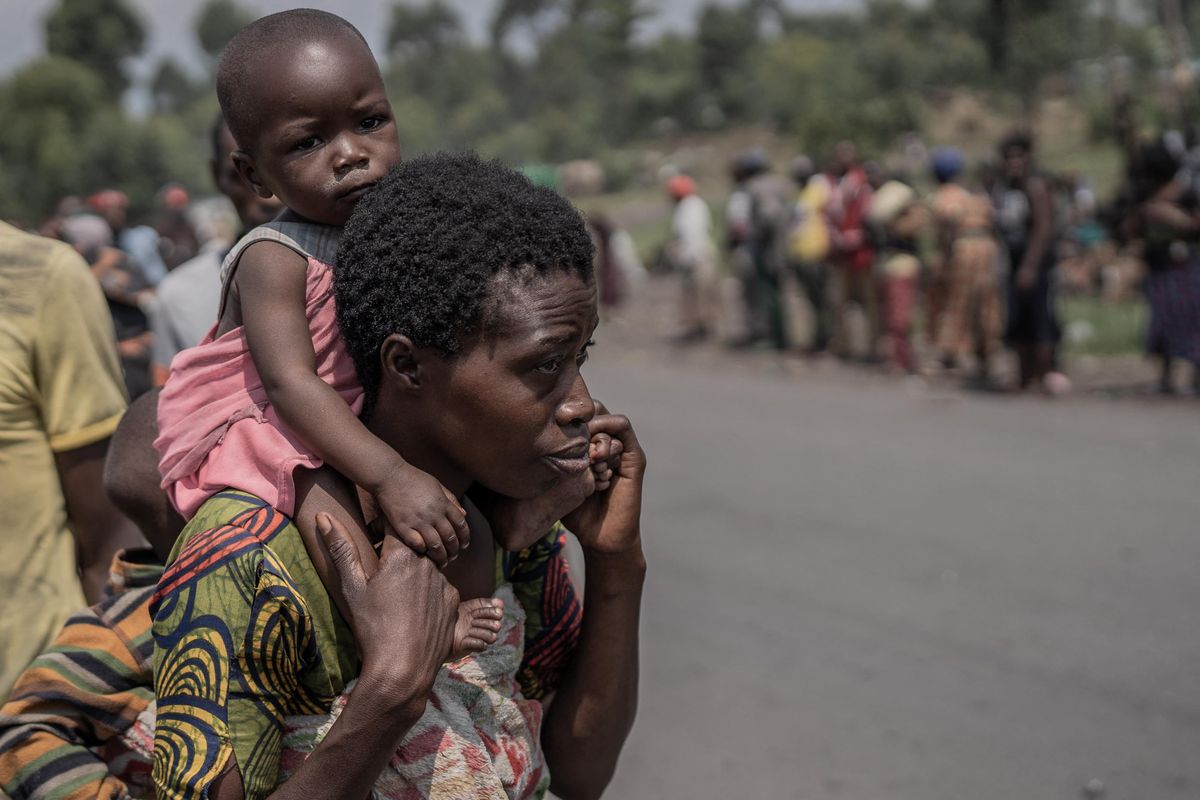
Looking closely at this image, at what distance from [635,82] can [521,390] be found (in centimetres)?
5851

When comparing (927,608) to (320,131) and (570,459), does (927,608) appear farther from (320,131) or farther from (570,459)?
(320,131)

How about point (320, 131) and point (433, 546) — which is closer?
point (433, 546)

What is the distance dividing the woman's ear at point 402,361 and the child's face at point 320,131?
1.03 feet

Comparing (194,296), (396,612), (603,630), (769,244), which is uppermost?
(396,612)

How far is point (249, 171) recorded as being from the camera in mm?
2137

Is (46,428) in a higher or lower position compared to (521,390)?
lower

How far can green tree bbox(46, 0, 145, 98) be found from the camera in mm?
63375

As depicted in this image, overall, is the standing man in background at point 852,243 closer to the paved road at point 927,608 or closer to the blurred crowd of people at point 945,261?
the blurred crowd of people at point 945,261

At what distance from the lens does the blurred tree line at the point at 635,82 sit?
36875 millimetres

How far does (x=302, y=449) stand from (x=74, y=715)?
0.55m

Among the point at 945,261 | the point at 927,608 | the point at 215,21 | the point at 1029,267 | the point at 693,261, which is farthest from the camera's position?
the point at 215,21

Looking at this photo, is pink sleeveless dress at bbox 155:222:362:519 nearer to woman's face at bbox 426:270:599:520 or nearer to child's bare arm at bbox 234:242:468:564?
child's bare arm at bbox 234:242:468:564

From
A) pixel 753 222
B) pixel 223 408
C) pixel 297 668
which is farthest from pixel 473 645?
pixel 753 222

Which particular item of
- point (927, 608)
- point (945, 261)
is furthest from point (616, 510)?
point (945, 261)
